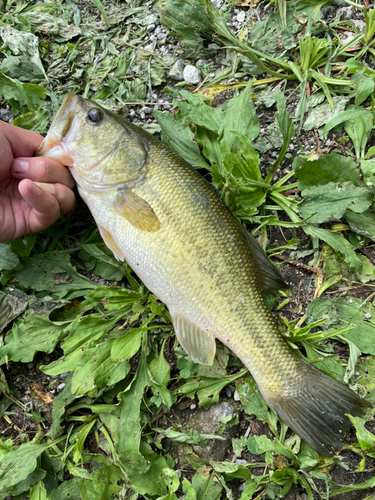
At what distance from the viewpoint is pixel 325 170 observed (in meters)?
2.54

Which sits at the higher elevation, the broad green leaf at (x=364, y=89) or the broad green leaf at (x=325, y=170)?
the broad green leaf at (x=364, y=89)

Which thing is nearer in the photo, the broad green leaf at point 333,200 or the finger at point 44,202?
the finger at point 44,202

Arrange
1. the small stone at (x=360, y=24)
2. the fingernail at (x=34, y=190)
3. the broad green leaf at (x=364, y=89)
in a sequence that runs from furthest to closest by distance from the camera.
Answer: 1. the small stone at (x=360, y=24)
2. the broad green leaf at (x=364, y=89)
3. the fingernail at (x=34, y=190)

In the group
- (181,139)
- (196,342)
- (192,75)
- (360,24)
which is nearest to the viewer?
(196,342)

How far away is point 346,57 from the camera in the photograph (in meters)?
2.92

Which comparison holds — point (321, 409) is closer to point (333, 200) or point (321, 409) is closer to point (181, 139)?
point (333, 200)

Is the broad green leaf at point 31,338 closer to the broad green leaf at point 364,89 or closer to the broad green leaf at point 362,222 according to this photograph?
the broad green leaf at point 362,222

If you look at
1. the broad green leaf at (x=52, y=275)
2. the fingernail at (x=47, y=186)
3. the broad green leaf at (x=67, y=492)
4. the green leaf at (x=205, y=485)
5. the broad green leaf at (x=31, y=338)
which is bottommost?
the broad green leaf at (x=67, y=492)

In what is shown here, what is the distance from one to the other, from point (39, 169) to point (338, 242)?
2.19m

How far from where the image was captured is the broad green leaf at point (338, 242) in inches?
98.2

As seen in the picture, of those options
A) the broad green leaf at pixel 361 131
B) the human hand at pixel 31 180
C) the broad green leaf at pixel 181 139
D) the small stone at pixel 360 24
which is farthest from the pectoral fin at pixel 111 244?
the small stone at pixel 360 24

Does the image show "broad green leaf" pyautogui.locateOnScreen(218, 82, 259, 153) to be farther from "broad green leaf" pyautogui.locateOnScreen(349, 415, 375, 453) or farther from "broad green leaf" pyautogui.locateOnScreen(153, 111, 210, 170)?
"broad green leaf" pyautogui.locateOnScreen(349, 415, 375, 453)

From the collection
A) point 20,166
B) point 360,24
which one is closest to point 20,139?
point 20,166

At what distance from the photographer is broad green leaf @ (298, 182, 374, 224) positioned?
2477mm
